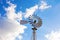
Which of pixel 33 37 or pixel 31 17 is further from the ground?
pixel 31 17

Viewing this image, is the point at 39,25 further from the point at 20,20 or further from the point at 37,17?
the point at 20,20

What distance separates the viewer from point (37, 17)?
1994 centimetres

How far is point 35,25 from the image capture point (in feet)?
64.5

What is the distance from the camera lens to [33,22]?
19828 mm

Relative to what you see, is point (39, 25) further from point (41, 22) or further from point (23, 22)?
point (23, 22)

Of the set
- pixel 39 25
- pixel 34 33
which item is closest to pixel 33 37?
pixel 34 33

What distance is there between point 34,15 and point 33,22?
0.91m

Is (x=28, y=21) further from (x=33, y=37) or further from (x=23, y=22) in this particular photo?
(x=33, y=37)

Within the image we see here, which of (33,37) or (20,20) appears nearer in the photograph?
(33,37)

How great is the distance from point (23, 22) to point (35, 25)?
169 centimetres

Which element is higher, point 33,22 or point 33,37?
point 33,22

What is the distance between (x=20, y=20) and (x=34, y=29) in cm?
232

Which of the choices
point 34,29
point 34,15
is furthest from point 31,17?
point 34,29

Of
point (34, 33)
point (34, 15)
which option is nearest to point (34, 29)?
point (34, 33)
